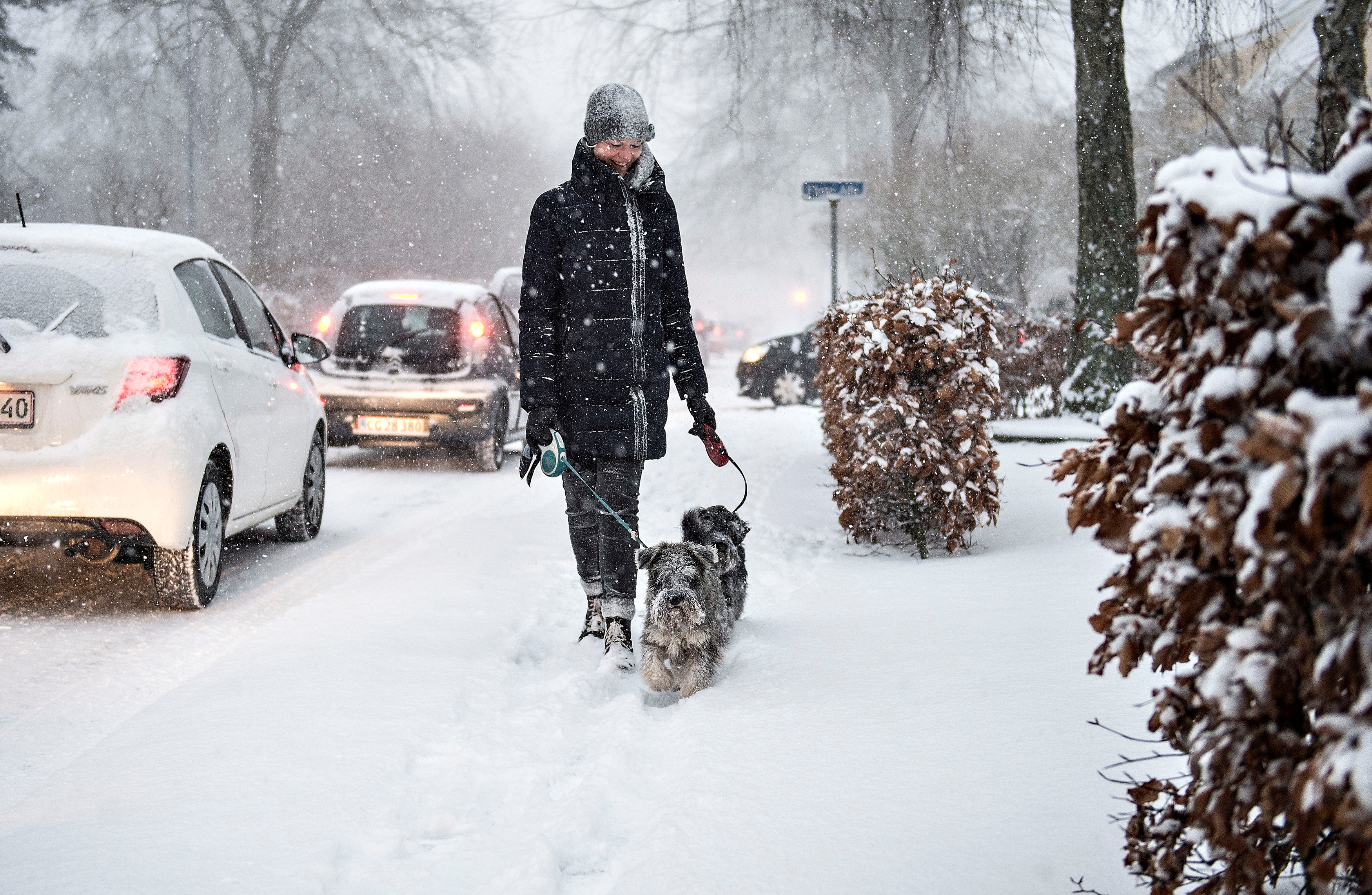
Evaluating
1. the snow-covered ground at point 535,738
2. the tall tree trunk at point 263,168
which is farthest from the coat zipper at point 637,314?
the tall tree trunk at point 263,168

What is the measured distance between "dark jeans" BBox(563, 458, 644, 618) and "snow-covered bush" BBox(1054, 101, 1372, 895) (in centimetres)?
281

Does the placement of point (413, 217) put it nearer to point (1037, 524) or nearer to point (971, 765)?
point (1037, 524)

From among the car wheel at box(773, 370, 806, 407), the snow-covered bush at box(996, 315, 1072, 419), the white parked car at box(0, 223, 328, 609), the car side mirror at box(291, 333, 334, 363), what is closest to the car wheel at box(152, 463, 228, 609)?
the white parked car at box(0, 223, 328, 609)

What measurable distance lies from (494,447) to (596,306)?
6574 mm

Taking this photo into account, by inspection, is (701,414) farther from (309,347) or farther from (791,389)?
(791,389)

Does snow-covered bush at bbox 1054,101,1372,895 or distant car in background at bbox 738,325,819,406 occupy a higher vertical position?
distant car in background at bbox 738,325,819,406

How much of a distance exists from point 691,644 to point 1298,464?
110 inches

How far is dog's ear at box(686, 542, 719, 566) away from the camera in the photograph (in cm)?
409

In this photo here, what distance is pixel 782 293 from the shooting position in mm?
80438

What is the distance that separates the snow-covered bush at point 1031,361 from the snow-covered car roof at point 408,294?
19.3ft

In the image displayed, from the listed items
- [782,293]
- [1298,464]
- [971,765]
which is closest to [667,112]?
[971,765]

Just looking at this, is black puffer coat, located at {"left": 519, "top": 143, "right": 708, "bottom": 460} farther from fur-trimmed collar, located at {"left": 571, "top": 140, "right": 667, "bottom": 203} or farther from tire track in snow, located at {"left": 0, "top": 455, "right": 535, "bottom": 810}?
tire track in snow, located at {"left": 0, "top": 455, "right": 535, "bottom": 810}

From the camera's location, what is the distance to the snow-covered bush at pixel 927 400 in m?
5.83

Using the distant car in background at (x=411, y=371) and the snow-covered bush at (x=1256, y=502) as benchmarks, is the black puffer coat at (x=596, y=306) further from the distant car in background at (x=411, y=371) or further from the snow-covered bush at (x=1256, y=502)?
the distant car in background at (x=411, y=371)
